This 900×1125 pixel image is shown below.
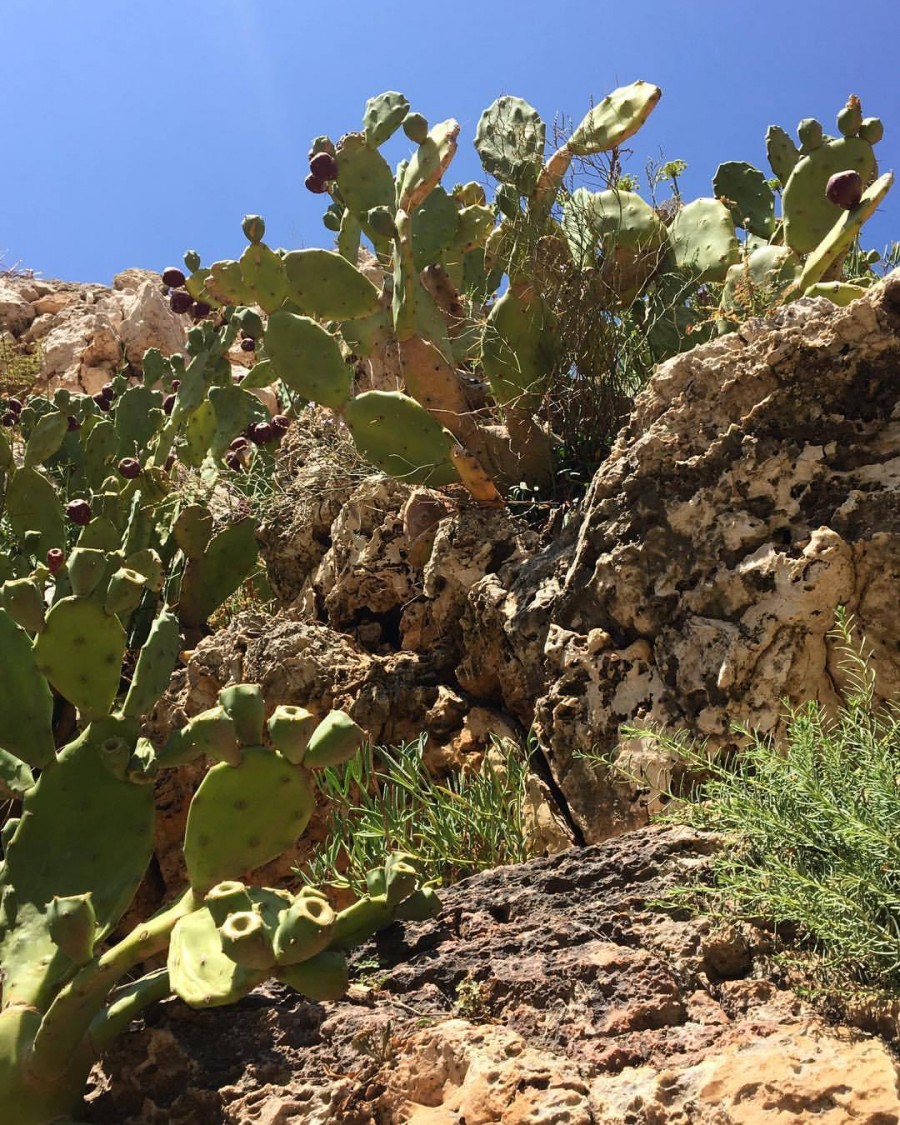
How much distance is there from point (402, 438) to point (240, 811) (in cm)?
191

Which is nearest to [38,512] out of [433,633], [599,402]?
[433,633]

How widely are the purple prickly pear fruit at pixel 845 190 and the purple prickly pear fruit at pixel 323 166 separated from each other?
2.05 meters

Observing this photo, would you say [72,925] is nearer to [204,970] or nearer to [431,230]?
[204,970]

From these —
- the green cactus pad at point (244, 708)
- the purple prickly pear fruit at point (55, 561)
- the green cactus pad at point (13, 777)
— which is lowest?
the green cactus pad at point (244, 708)

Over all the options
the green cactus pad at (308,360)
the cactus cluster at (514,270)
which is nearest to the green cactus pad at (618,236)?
the cactus cluster at (514,270)

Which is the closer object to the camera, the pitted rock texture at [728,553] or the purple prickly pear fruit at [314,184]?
the pitted rock texture at [728,553]

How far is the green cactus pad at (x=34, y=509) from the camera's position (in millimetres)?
4703

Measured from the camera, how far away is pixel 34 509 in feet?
15.5

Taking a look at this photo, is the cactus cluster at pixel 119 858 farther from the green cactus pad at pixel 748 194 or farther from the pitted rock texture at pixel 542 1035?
the green cactus pad at pixel 748 194

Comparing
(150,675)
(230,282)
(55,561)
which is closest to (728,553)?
(150,675)

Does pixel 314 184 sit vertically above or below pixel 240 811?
above

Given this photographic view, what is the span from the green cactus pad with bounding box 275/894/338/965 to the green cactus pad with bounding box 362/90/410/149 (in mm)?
3838

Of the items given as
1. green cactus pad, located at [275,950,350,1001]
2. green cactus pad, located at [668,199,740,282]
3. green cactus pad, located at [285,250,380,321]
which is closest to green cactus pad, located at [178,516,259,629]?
green cactus pad, located at [285,250,380,321]

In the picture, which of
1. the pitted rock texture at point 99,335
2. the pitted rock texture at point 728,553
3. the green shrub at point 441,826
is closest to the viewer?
the pitted rock texture at point 728,553
